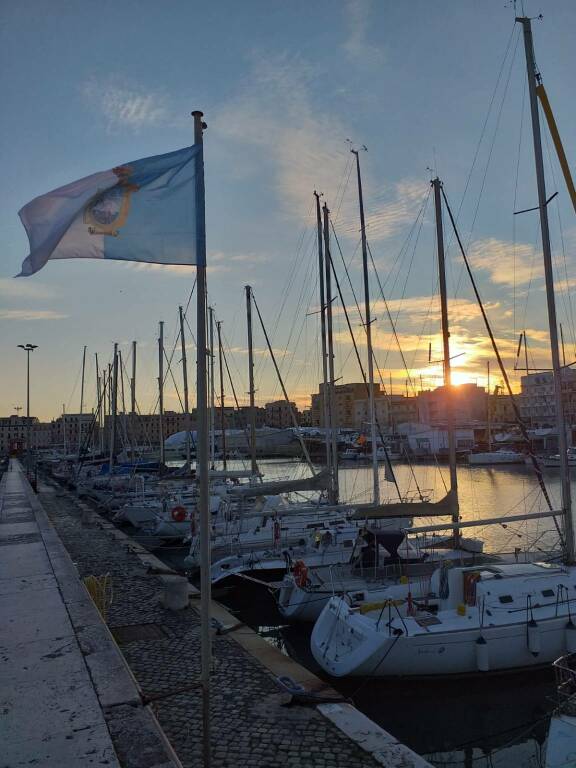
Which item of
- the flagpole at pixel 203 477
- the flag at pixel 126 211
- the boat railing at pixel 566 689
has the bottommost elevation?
the boat railing at pixel 566 689

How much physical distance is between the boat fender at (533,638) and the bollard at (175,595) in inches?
294

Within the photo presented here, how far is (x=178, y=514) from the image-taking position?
A: 3005cm

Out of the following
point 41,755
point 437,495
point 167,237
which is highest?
point 167,237

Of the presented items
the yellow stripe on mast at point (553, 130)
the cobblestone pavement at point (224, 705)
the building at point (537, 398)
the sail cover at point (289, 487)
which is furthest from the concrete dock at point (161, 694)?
the building at point (537, 398)

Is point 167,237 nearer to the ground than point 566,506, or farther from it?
farther from it

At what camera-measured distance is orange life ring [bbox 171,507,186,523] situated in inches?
1184

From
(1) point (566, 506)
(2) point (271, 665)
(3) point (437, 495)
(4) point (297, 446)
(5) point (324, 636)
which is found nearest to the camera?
(2) point (271, 665)

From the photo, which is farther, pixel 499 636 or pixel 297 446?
pixel 297 446

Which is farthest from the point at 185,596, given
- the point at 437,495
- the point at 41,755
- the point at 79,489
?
the point at 437,495

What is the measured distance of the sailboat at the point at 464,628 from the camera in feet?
40.2

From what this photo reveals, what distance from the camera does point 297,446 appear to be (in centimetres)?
14300

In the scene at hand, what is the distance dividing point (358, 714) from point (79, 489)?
4782 cm

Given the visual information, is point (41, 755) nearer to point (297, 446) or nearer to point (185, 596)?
point (185, 596)

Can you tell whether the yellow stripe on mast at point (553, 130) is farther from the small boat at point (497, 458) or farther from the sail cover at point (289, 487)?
the small boat at point (497, 458)
